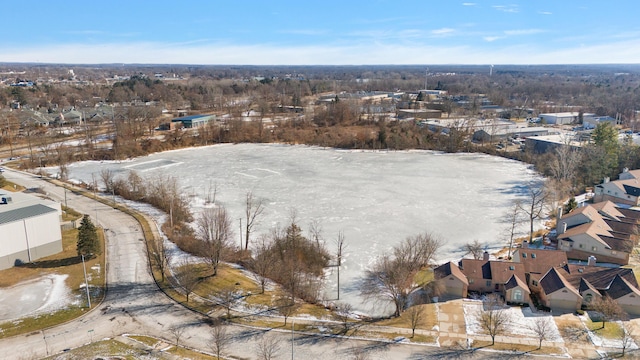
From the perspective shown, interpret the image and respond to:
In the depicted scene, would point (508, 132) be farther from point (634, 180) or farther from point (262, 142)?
point (262, 142)

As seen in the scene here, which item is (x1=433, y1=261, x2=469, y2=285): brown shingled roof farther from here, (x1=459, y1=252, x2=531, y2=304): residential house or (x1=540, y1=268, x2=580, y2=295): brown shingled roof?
(x1=540, y1=268, x2=580, y2=295): brown shingled roof

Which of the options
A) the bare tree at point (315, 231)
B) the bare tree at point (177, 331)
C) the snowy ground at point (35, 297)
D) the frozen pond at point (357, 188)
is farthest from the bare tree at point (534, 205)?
the snowy ground at point (35, 297)

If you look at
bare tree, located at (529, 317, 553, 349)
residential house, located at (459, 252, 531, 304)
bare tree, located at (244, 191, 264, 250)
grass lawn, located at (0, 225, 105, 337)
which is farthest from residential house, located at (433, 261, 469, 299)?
grass lawn, located at (0, 225, 105, 337)

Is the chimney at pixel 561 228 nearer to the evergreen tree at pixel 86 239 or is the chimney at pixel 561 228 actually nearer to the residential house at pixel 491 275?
the residential house at pixel 491 275

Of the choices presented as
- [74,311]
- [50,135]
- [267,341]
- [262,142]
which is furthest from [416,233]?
[50,135]

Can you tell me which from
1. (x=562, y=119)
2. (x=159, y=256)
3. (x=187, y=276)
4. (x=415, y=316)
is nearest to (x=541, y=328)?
(x=415, y=316)

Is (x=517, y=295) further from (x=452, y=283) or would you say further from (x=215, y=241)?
(x=215, y=241)
